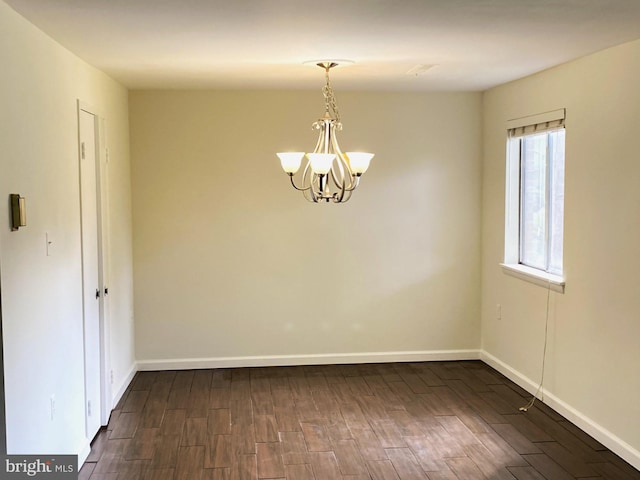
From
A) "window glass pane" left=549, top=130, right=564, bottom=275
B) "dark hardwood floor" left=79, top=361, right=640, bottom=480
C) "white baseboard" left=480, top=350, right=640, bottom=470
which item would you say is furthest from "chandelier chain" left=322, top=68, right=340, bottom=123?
"white baseboard" left=480, top=350, right=640, bottom=470

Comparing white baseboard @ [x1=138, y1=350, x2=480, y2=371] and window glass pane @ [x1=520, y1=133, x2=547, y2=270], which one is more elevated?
window glass pane @ [x1=520, y1=133, x2=547, y2=270]

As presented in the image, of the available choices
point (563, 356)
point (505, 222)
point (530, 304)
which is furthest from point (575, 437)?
point (505, 222)

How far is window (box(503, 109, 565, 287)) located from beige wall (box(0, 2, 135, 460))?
308 cm

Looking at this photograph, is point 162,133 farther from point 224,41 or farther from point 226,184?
point 224,41

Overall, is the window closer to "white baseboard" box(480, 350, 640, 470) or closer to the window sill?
the window sill

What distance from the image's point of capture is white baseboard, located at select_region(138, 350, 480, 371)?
5449 mm

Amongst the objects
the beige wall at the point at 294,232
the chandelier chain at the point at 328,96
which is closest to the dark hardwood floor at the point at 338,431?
the beige wall at the point at 294,232

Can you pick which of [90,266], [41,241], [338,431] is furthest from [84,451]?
[338,431]

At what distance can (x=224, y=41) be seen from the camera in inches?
131

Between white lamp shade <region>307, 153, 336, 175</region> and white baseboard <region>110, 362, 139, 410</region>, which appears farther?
white baseboard <region>110, 362, 139, 410</region>

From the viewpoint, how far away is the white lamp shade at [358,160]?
368 cm

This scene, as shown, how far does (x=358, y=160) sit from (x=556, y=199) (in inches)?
66.9

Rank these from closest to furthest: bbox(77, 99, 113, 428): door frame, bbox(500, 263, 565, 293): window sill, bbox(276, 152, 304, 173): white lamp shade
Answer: bbox(276, 152, 304, 173): white lamp shade < bbox(77, 99, 113, 428): door frame < bbox(500, 263, 565, 293): window sill

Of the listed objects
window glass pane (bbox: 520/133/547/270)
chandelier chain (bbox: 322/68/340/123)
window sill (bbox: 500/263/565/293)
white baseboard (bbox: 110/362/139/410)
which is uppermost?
chandelier chain (bbox: 322/68/340/123)
